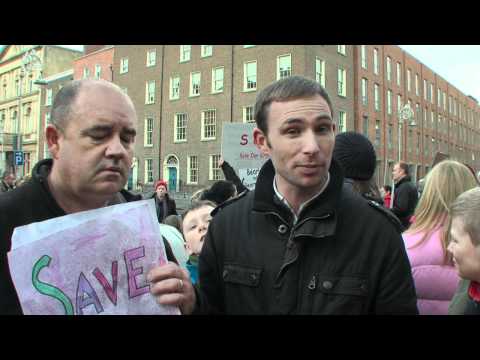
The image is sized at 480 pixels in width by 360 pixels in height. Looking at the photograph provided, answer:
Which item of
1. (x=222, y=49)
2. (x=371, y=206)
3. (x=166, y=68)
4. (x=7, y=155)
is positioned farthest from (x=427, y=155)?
(x=371, y=206)

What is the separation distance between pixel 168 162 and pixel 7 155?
37.0 feet

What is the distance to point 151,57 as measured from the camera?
32781 mm

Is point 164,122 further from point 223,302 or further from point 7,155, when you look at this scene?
point 223,302

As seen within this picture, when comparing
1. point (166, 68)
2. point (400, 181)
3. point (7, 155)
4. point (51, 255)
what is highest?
point (166, 68)

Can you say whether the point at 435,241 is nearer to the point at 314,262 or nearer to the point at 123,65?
the point at 314,262

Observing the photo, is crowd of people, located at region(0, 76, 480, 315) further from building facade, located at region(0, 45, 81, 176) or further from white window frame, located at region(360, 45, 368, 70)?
white window frame, located at region(360, 45, 368, 70)

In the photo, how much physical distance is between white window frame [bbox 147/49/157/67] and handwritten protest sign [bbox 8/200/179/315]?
33388 millimetres

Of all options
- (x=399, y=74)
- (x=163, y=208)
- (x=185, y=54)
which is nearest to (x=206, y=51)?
(x=185, y=54)

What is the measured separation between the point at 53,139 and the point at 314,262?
103cm

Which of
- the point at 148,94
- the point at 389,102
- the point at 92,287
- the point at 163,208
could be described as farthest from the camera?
the point at 389,102

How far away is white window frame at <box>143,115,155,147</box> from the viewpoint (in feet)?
106

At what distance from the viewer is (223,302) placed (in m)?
1.62

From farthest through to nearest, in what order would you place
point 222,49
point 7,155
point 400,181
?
point 222,49 < point 7,155 < point 400,181

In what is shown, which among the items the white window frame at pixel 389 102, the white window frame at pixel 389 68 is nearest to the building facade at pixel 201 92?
the white window frame at pixel 389 102
